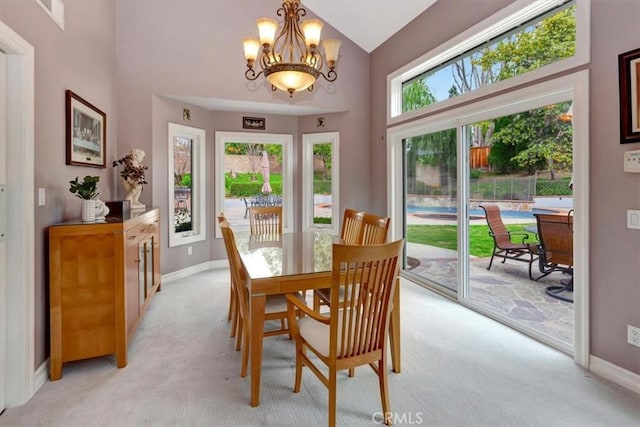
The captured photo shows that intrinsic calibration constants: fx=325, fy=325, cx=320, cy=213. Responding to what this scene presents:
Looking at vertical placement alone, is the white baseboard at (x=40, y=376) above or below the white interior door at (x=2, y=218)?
below

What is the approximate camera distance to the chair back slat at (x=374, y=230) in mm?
2621

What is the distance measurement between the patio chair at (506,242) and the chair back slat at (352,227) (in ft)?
4.33

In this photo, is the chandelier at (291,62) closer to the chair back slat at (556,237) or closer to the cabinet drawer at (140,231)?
the cabinet drawer at (140,231)

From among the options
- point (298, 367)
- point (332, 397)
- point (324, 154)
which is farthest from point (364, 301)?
point (324, 154)

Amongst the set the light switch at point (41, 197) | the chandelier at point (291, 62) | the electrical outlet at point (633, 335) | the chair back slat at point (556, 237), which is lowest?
the electrical outlet at point (633, 335)

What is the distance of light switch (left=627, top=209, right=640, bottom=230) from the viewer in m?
2.04

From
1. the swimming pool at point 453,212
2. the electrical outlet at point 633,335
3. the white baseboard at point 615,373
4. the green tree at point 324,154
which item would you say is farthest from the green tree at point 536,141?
the green tree at point 324,154

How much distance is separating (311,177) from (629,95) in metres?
3.99

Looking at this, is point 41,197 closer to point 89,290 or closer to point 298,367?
point 89,290

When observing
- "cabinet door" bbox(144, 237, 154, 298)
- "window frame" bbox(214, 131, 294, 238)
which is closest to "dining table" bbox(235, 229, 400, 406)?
"cabinet door" bbox(144, 237, 154, 298)

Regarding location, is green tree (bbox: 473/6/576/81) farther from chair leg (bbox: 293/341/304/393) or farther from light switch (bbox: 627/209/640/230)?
chair leg (bbox: 293/341/304/393)

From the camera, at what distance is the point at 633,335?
209 centimetres

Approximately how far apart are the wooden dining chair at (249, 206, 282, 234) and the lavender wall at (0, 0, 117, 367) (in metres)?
1.68

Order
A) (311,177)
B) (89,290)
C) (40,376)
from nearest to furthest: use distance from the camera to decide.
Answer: (40,376) < (89,290) < (311,177)
